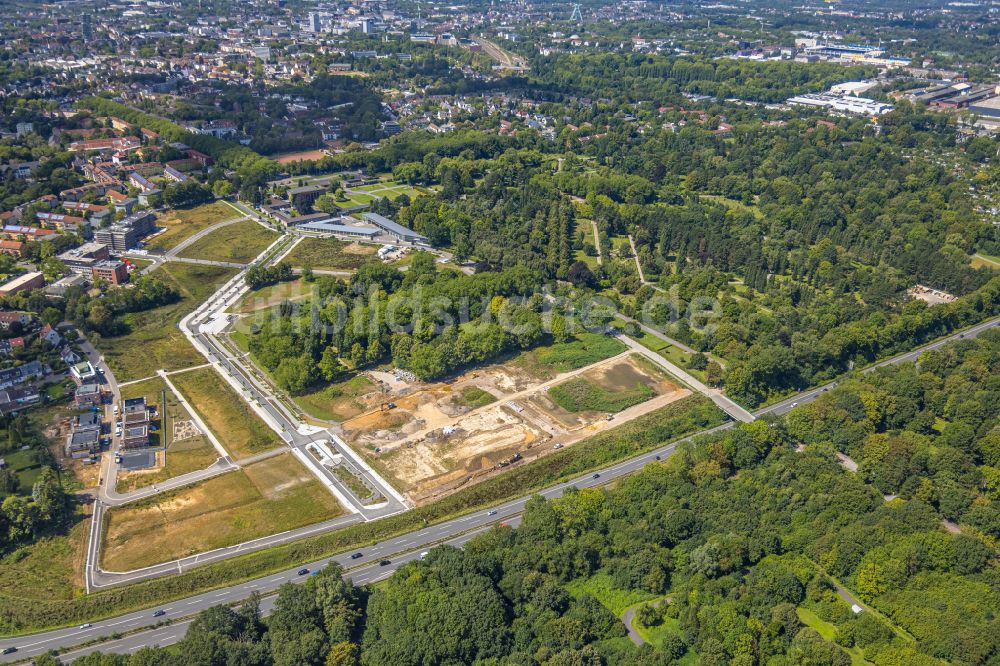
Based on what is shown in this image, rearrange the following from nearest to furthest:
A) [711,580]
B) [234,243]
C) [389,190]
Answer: [711,580], [234,243], [389,190]

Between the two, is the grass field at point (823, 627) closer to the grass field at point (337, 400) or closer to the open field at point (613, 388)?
the open field at point (613, 388)

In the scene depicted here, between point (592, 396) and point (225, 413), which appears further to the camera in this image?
point (592, 396)

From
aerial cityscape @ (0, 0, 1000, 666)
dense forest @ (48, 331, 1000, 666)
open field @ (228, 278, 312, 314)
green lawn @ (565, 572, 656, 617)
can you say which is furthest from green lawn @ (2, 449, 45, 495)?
green lawn @ (565, 572, 656, 617)

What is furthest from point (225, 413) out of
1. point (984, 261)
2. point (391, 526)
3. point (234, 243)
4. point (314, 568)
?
point (984, 261)

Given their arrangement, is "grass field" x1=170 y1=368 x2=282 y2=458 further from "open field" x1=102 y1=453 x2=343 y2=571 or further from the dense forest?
the dense forest

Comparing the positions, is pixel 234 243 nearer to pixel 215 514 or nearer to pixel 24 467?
pixel 24 467

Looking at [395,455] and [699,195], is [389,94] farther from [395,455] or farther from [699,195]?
[395,455]

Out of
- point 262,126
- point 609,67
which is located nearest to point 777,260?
point 262,126
